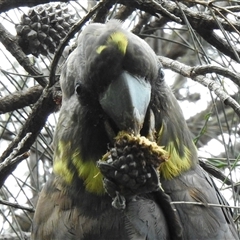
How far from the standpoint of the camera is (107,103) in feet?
5.79

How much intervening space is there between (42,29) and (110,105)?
764 mm

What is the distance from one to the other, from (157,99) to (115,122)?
0.21m

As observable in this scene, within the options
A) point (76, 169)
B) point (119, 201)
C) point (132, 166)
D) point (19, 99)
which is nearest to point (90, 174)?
point (76, 169)

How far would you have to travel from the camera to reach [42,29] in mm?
2414

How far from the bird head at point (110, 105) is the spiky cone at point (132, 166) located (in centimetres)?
5

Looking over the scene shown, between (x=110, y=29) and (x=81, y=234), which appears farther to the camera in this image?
(x=81, y=234)

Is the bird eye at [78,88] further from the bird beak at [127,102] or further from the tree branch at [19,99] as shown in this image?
the tree branch at [19,99]

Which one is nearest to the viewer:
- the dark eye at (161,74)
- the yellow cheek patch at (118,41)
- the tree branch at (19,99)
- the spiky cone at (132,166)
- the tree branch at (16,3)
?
the spiky cone at (132,166)

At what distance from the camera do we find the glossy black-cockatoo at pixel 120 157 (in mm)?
1720

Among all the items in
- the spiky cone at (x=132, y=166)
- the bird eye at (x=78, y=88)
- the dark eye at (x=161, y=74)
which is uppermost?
the dark eye at (x=161, y=74)

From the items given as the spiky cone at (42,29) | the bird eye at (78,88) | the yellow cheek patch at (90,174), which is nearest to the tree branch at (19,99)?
the spiky cone at (42,29)

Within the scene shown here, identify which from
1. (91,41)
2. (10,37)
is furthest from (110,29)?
(10,37)

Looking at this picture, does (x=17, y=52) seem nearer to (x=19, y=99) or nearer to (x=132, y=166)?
(x=19, y=99)

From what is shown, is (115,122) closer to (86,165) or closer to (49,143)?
(86,165)
